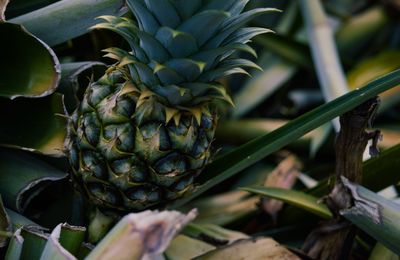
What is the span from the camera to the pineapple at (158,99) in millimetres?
655

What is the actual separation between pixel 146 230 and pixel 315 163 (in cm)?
74

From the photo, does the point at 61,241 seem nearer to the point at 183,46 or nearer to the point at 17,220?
the point at 17,220

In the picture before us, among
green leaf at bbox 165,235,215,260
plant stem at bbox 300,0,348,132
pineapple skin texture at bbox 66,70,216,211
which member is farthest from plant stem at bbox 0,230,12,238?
plant stem at bbox 300,0,348,132

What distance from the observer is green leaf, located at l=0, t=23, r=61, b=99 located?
731 mm

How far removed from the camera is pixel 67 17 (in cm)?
78

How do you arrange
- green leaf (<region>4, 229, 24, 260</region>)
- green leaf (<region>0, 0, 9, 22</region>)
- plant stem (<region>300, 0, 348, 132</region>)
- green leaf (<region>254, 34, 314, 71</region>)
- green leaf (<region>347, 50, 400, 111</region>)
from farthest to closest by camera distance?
green leaf (<region>254, 34, 314, 71</region>)
green leaf (<region>347, 50, 400, 111</region>)
plant stem (<region>300, 0, 348, 132</region>)
green leaf (<region>0, 0, 9, 22</region>)
green leaf (<region>4, 229, 24, 260</region>)

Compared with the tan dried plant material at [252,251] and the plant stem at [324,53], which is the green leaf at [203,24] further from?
the plant stem at [324,53]

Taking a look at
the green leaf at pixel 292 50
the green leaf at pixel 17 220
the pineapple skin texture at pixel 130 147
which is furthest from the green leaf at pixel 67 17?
the green leaf at pixel 292 50

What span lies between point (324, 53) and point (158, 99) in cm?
54

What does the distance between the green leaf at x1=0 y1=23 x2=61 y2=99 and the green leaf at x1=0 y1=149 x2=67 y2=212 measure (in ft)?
0.28

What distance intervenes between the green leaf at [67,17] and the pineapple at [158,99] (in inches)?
4.2

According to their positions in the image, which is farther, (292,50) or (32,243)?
(292,50)

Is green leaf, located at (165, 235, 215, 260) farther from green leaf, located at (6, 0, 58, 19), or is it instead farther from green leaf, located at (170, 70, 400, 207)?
green leaf, located at (6, 0, 58, 19)

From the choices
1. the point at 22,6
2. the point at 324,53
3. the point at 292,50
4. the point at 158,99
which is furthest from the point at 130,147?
the point at 292,50
